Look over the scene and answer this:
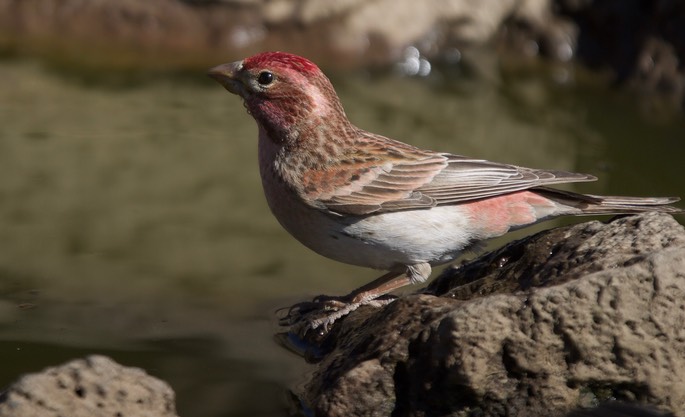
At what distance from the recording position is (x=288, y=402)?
5.82 meters

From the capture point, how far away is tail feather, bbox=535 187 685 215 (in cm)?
615

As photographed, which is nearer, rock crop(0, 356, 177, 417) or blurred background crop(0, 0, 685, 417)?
rock crop(0, 356, 177, 417)

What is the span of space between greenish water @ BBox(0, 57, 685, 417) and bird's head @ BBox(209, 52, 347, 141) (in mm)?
1231

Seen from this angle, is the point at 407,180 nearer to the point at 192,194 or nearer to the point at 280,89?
the point at 280,89

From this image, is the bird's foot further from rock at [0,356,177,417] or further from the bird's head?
rock at [0,356,177,417]

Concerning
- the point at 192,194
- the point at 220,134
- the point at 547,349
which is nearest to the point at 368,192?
the point at 547,349

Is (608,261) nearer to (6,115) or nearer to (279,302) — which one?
(279,302)

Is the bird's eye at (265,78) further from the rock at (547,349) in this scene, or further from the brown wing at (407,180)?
the rock at (547,349)

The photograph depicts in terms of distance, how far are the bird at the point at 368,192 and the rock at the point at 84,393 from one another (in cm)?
183

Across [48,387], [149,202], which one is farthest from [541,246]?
[149,202]

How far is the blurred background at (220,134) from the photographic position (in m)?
6.51

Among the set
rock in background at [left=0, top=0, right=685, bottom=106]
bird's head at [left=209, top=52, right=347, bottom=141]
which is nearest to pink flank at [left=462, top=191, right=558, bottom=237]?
bird's head at [left=209, top=52, right=347, bottom=141]

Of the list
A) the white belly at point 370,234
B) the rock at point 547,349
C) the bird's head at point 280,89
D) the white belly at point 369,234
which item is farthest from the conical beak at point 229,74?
the rock at point 547,349

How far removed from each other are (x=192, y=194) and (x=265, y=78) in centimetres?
251
